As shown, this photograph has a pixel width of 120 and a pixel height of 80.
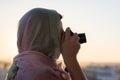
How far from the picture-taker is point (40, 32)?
1211mm

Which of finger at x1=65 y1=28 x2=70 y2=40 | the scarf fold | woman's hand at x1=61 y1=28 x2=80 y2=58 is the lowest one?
the scarf fold

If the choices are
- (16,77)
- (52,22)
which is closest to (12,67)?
(16,77)

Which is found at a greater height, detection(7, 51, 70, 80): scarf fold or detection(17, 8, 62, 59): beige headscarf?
detection(17, 8, 62, 59): beige headscarf

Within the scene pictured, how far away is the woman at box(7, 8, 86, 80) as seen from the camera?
118 centimetres

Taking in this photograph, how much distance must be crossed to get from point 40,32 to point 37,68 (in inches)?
3.8

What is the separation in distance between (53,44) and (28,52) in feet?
0.22

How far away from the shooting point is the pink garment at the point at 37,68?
117 centimetres

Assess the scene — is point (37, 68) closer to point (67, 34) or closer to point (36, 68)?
point (36, 68)

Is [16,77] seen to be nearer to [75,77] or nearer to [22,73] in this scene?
[22,73]

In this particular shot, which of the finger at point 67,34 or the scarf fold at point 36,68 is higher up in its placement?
the finger at point 67,34

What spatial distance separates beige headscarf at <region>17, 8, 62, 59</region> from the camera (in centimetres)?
121

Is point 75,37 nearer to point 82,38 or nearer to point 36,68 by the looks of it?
point 82,38

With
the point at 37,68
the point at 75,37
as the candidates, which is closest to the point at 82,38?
the point at 75,37

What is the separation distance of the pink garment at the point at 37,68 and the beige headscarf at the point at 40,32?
0.7 inches
